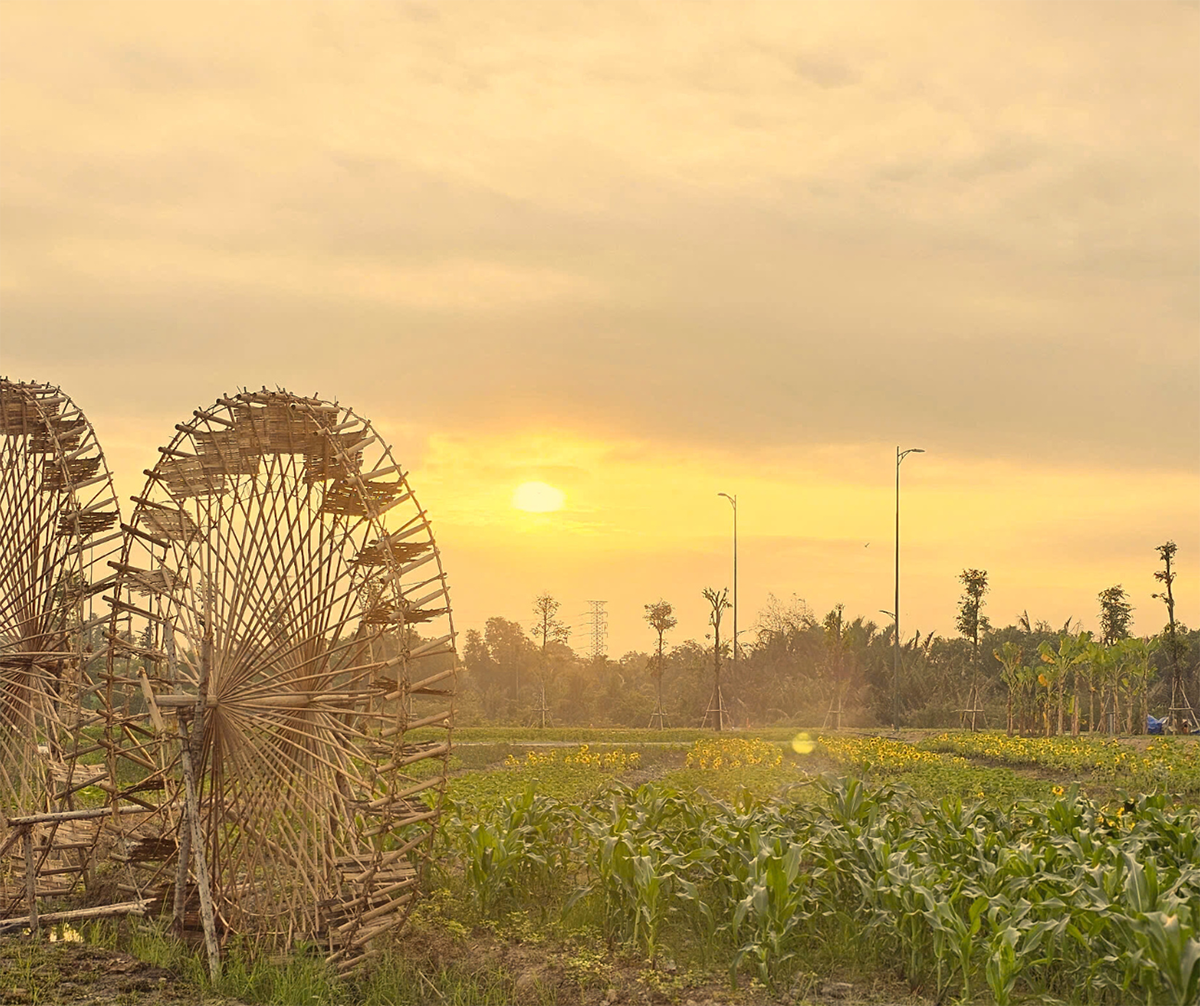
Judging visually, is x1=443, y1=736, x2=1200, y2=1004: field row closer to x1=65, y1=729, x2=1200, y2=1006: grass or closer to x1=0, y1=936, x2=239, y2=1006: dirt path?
x1=65, y1=729, x2=1200, y2=1006: grass

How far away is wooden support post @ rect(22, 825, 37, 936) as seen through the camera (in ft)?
42.4

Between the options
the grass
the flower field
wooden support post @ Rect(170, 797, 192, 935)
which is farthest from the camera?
the flower field

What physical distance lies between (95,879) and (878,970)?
35.1ft

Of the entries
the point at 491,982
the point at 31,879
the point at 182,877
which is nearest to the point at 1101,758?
the point at 491,982

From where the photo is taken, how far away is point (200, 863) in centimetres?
1212

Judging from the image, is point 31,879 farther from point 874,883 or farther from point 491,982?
point 874,883

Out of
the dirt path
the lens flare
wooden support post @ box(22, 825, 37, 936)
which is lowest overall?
the lens flare

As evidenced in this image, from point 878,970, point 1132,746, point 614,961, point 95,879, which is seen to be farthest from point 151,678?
point 1132,746

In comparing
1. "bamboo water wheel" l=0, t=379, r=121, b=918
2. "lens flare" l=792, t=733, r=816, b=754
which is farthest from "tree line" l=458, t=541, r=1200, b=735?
"bamboo water wheel" l=0, t=379, r=121, b=918

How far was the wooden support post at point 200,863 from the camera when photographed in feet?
38.3

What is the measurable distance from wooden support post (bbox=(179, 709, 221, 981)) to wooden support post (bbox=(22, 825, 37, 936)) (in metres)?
1.93

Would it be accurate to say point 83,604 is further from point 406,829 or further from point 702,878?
point 702,878

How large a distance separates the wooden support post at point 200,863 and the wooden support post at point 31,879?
1.93 metres

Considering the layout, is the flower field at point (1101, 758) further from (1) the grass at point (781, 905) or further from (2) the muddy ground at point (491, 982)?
(2) the muddy ground at point (491, 982)
